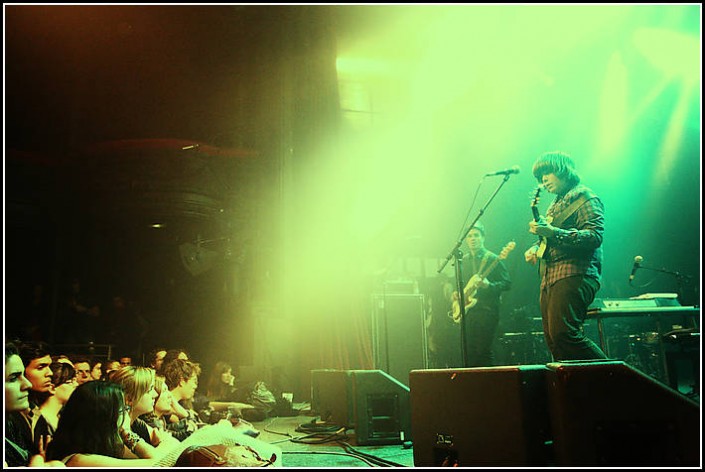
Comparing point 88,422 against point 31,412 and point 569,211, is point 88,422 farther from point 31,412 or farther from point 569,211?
point 569,211

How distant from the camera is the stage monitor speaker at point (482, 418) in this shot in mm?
1609

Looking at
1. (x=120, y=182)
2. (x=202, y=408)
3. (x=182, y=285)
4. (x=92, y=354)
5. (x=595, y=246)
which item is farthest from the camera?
(x=182, y=285)

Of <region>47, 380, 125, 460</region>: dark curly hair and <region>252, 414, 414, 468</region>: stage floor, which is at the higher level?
<region>47, 380, 125, 460</region>: dark curly hair

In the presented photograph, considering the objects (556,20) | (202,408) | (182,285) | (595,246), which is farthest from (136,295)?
(556,20)

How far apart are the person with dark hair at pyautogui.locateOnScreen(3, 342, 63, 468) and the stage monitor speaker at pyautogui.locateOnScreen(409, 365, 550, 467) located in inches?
62.2

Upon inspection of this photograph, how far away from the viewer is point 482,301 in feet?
13.6

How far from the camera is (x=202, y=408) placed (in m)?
3.77

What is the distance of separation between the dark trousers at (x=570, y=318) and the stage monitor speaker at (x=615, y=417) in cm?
87

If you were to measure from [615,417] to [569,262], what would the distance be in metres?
1.12

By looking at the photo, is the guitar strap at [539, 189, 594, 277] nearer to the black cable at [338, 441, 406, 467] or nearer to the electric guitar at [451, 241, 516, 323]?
the black cable at [338, 441, 406, 467]

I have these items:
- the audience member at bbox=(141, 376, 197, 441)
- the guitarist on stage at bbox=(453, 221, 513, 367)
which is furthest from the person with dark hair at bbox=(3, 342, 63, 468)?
the guitarist on stage at bbox=(453, 221, 513, 367)

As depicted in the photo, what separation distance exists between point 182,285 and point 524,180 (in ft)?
15.1

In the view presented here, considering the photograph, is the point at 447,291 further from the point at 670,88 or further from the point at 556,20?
the point at 670,88

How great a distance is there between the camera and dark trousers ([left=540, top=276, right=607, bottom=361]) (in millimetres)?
2373
